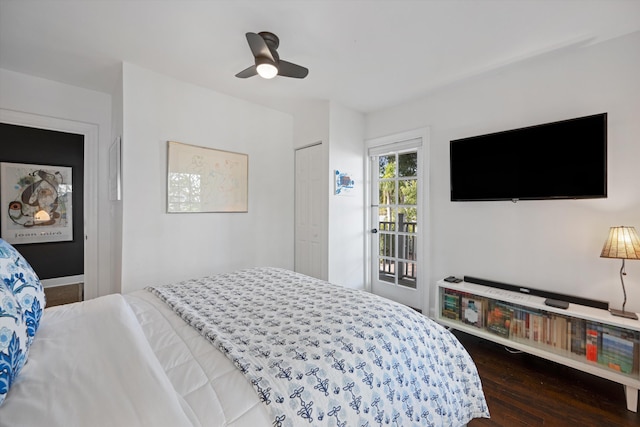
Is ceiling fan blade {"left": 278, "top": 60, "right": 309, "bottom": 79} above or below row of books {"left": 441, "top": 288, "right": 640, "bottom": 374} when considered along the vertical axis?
above

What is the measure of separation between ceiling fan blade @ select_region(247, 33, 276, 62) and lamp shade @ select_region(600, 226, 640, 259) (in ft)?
8.57

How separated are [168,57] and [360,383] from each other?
9.07 feet

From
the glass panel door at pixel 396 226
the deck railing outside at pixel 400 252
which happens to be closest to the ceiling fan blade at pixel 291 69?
the glass panel door at pixel 396 226

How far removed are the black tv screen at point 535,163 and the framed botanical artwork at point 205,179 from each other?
2337 mm

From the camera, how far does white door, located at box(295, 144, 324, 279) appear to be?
3.35 m

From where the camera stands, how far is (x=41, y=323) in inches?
44.7

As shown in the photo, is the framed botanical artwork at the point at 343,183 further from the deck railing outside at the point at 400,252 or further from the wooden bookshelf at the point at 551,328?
the wooden bookshelf at the point at 551,328

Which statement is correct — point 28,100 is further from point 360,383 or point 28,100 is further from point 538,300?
point 538,300

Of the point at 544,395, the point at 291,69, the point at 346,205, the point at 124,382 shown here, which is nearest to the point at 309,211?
the point at 346,205

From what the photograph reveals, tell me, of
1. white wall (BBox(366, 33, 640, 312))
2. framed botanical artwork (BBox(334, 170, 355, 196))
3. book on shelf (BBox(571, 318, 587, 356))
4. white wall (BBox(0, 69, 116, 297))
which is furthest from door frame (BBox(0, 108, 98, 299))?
book on shelf (BBox(571, 318, 587, 356))

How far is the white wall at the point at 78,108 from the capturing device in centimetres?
252

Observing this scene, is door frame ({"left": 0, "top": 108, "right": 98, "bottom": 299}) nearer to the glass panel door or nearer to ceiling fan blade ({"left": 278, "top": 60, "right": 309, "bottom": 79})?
ceiling fan blade ({"left": 278, "top": 60, "right": 309, "bottom": 79})

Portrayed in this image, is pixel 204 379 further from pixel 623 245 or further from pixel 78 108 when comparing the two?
pixel 78 108

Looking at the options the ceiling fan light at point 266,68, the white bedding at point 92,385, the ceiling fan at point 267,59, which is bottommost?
the white bedding at point 92,385
